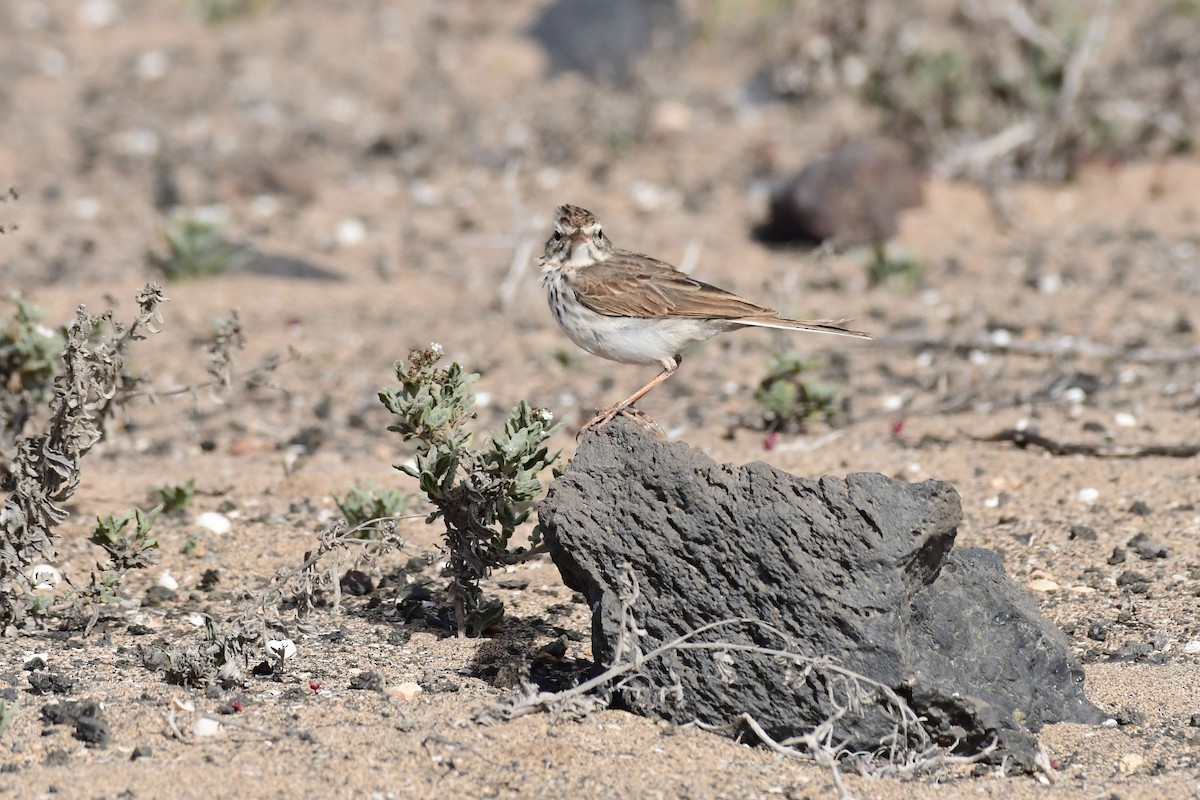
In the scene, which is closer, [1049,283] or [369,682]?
[369,682]

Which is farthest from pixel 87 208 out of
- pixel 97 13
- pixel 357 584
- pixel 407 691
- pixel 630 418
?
pixel 407 691

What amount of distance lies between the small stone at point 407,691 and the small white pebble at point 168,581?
1503 millimetres

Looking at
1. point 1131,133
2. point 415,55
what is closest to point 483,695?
point 1131,133

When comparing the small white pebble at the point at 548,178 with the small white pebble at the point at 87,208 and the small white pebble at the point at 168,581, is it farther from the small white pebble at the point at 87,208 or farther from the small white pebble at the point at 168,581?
the small white pebble at the point at 168,581

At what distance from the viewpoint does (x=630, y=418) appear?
16.9 ft

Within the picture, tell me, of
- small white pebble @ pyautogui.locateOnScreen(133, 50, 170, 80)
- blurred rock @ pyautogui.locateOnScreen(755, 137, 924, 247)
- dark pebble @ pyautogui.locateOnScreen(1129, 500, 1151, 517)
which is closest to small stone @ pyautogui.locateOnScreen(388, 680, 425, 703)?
dark pebble @ pyautogui.locateOnScreen(1129, 500, 1151, 517)

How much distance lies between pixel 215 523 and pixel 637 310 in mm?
2132

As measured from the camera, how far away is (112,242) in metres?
11.6

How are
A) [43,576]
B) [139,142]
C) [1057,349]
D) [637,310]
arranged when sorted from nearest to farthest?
[43,576], [637,310], [1057,349], [139,142]

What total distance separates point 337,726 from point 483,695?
1.66ft

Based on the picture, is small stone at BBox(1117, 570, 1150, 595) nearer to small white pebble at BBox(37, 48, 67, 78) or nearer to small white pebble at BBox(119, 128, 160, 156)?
small white pebble at BBox(119, 128, 160, 156)

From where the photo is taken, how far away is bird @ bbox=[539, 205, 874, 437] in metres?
6.14

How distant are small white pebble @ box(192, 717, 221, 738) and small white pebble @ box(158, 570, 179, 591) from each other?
1.51 meters

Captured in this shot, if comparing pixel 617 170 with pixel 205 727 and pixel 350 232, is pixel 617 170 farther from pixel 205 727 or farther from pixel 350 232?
pixel 205 727
